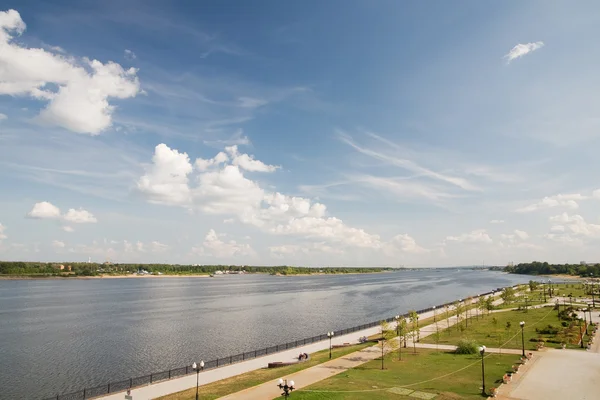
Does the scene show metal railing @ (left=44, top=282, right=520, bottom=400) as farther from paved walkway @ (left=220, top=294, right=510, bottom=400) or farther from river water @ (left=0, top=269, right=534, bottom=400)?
paved walkway @ (left=220, top=294, right=510, bottom=400)

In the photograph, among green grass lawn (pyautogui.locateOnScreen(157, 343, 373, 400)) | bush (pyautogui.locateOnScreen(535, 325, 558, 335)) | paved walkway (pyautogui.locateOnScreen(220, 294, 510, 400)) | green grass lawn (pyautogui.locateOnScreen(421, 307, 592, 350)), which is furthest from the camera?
bush (pyautogui.locateOnScreen(535, 325, 558, 335))

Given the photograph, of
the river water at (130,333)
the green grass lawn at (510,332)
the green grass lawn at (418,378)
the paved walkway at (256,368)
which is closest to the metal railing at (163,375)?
the paved walkway at (256,368)

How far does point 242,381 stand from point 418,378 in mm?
16584

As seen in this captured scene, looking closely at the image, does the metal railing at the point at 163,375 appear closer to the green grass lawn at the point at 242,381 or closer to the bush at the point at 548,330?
the green grass lawn at the point at 242,381

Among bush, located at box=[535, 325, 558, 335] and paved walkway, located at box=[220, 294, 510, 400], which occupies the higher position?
bush, located at box=[535, 325, 558, 335]

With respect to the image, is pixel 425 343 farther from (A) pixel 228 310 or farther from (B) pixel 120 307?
(B) pixel 120 307

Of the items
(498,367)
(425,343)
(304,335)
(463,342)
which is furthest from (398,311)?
(498,367)

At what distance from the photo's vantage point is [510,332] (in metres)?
59.9

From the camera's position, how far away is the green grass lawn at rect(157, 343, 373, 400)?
111 ft

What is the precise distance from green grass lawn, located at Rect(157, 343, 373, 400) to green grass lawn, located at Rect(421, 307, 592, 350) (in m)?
20.1

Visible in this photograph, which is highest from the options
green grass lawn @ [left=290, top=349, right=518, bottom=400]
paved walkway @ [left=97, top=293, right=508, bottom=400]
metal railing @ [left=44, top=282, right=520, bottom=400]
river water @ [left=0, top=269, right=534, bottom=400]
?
green grass lawn @ [left=290, top=349, right=518, bottom=400]

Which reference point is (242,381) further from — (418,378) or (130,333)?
(130,333)

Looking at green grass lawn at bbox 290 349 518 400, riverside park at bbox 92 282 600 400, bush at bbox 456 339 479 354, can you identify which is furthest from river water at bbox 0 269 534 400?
bush at bbox 456 339 479 354

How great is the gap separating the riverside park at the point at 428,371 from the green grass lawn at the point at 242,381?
0.08 m
